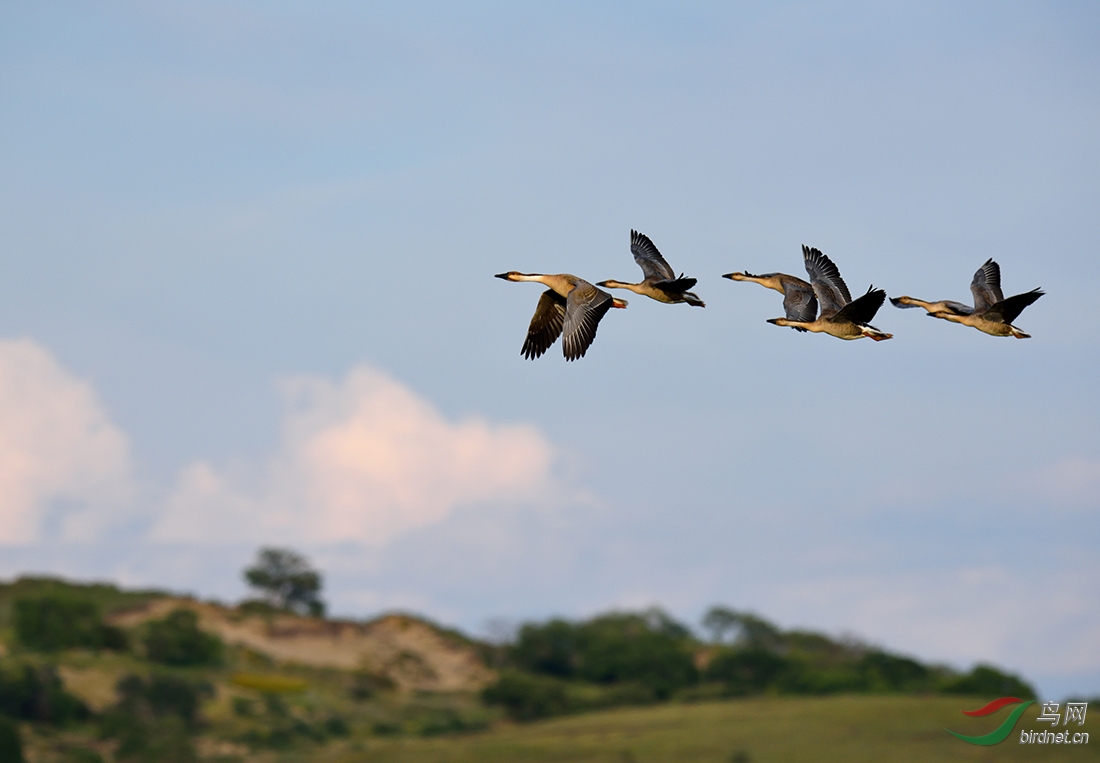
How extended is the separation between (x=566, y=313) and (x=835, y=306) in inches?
234

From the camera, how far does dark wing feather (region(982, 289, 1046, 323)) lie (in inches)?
998

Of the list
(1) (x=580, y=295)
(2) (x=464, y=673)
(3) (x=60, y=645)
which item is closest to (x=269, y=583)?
(2) (x=464, y=673)

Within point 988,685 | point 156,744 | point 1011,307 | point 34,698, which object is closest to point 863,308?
point 1011,307

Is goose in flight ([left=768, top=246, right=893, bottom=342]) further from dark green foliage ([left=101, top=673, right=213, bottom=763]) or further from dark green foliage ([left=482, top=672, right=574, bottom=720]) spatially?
dark green foliage ([left=482, top=672, right=574, bottom=720])

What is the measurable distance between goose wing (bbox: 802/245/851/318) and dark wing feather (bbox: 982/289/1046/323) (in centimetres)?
282

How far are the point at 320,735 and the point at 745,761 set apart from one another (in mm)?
23979

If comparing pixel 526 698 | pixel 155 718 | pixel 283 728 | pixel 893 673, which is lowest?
pixel 283 728

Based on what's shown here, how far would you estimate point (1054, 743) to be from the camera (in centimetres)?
8550

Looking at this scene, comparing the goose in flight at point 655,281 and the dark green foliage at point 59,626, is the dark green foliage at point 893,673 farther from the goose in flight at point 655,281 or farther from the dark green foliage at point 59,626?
the goose in flight at point 655,281

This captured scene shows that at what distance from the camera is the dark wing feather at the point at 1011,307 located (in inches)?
998

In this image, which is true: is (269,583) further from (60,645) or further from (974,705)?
(974,705)

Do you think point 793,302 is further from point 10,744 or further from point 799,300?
point 10,744

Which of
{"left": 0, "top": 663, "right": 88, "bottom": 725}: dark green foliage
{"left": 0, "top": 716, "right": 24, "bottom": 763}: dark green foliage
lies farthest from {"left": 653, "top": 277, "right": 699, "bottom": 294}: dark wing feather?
{"left": 0, "top": 663, "right": 88, "bottom": 725}: dark green foliage

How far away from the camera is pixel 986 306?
28.6 meters
